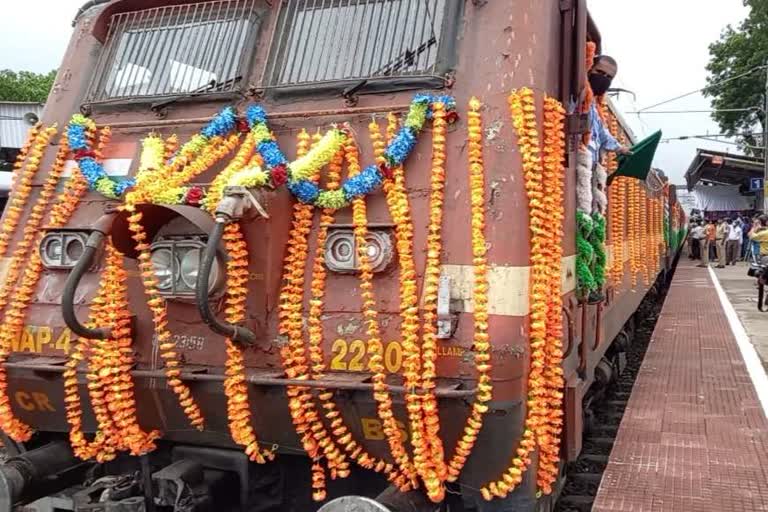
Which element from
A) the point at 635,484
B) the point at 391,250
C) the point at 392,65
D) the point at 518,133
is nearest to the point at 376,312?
the point at 391,250

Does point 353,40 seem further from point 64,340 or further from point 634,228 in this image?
point 634,228

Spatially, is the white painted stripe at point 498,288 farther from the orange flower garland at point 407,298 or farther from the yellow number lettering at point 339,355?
the yellow number lettering at point 339,355

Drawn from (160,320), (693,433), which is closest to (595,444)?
(693,433)

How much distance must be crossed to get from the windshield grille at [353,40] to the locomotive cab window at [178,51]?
19cm

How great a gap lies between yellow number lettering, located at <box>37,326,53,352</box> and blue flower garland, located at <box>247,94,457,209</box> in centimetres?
125

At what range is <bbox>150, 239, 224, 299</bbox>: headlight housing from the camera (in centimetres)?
292

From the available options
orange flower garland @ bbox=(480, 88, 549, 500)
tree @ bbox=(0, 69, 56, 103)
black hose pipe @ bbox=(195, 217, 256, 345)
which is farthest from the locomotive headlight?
tree @ bbox=(0, 69, 56, 103)

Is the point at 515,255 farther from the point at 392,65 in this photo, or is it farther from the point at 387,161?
the point at 392,65

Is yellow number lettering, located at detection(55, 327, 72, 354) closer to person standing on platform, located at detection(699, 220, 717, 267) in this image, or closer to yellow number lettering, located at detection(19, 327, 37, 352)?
yellow number lettering, located at detection(19, 327, 37, 352)

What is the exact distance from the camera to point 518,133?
2.97 meters

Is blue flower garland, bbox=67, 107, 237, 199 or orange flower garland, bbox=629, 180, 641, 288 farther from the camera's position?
orange flower garland, bbox=629, 180, 641, 288

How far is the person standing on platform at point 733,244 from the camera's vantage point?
25.2m

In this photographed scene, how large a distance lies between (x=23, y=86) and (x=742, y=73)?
34662mm

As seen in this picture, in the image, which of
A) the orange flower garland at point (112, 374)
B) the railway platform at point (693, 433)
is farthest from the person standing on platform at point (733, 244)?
the orange flower garland at point (112, 374)
